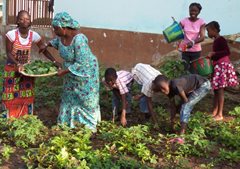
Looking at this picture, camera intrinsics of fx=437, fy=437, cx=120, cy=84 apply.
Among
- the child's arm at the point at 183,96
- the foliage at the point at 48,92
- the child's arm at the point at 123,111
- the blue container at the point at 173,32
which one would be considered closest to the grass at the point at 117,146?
the child's arm at the point at 123,111

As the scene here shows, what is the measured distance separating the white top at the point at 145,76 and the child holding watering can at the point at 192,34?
1082mm

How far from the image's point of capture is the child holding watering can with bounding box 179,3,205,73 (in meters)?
6.47

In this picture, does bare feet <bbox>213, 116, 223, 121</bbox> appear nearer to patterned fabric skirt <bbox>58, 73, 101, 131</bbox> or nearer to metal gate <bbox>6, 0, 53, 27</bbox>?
patterned fabric skirt <bbox>58, 73, 101, 131</bbox>

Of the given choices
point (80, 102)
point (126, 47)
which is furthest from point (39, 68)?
point (126, 47)

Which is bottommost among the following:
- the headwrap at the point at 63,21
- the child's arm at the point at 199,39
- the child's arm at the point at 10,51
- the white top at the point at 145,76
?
the white top at the point at 145,76

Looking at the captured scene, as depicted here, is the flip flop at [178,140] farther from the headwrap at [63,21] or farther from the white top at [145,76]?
the headwrap at [63,21]

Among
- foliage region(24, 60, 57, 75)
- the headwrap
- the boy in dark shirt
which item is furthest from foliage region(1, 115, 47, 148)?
the boy in dark shirt

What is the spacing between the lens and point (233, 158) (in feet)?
15.0

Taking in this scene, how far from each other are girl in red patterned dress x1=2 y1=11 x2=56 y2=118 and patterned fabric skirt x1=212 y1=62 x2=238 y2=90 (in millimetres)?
2331

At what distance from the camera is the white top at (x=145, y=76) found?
17.4 ft

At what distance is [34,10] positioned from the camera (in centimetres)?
1182

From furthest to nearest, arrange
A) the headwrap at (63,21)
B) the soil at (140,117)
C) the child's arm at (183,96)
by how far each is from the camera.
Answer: the child's arm at (183,96) < the headwrap at (63,21) < the soil at (140,117)

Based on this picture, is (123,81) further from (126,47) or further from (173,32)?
(126,47)

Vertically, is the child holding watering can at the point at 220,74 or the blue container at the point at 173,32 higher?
the blue container at the point at 173,32
